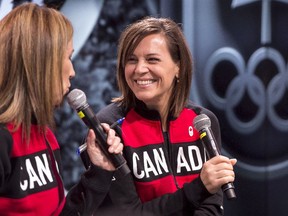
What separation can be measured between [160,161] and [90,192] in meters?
0.33

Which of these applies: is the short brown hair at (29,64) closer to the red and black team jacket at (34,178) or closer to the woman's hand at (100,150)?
the red and black team jacket at (34,178)

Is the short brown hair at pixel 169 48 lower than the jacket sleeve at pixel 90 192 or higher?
higher

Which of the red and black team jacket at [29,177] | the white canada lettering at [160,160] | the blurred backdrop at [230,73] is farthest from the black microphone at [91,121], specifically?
the blurred backdrop at [230,73]

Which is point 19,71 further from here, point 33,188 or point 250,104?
point 250,104

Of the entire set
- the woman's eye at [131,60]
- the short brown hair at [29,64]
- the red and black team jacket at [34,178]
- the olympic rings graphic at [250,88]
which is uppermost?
the short brown hair at [29,64]

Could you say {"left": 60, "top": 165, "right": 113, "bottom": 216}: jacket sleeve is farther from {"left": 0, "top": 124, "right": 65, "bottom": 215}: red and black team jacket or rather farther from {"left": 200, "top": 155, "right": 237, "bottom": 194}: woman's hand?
{"left": 200, "top": 155, "right": 237, "bottom": 194}: woman's hand

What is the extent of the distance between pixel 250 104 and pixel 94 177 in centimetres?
175

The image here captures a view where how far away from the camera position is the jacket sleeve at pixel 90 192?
4.38 feet

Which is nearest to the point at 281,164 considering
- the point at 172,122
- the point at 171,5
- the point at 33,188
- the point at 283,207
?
the point at 283,207

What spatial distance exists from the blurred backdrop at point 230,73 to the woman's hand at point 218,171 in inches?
62.6

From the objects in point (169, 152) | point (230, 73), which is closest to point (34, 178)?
point (169, 152)

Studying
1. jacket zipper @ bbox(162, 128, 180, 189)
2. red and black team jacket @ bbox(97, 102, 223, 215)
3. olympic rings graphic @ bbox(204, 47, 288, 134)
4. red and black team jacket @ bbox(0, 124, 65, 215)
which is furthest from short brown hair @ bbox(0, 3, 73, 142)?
olympic rings graphic @ bbox(204, 47, 288, 134)

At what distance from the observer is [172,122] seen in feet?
5.54

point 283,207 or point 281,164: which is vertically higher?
point 281,164
